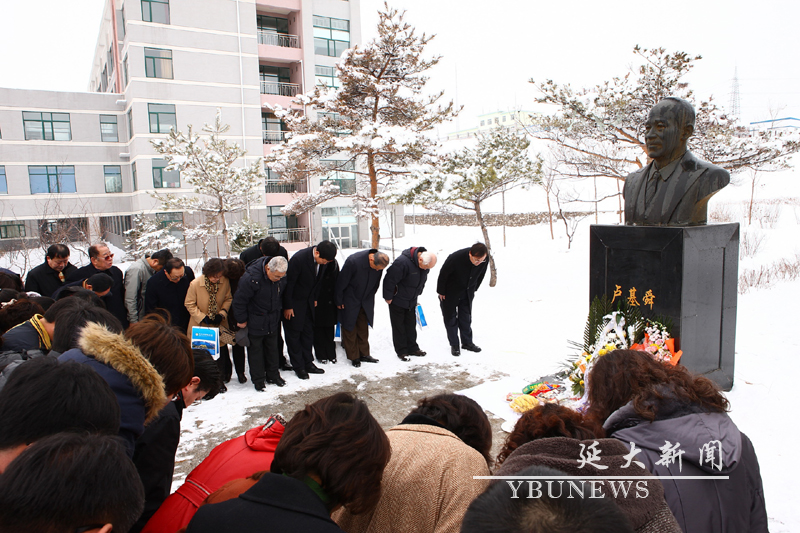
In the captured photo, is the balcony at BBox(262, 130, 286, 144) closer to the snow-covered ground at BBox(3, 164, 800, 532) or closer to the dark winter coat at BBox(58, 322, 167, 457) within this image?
the snow-covered ground at BBox(3, 164, 800, 532)

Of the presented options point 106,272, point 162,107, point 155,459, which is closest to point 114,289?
point 106,272

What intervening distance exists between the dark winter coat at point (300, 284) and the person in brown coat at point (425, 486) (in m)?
4.43

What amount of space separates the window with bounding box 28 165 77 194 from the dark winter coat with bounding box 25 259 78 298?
22.1 m

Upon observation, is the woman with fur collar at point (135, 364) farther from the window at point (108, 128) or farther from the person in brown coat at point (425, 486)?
the window at point (108, 128)

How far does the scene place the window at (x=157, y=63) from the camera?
21742 millimetres

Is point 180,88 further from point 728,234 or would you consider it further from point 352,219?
point 728,234

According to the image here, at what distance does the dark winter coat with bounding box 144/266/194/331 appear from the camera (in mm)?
5547

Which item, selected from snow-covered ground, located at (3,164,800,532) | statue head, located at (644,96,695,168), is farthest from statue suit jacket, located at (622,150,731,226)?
snow-covered ground, located at (3,164,800,532)

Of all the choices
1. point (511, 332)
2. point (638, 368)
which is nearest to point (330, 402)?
point (638, 368)

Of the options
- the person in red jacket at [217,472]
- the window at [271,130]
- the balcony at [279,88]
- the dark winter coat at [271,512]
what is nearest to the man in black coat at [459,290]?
the person in red jacket at [217,472]

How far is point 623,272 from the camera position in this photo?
4.76 m

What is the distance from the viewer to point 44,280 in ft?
18.6

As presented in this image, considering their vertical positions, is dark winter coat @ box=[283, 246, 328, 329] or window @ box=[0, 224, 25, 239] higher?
window @ box=[0, 224, 25, 239]

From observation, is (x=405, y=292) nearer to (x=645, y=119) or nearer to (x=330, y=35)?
(x=645, y=119)
